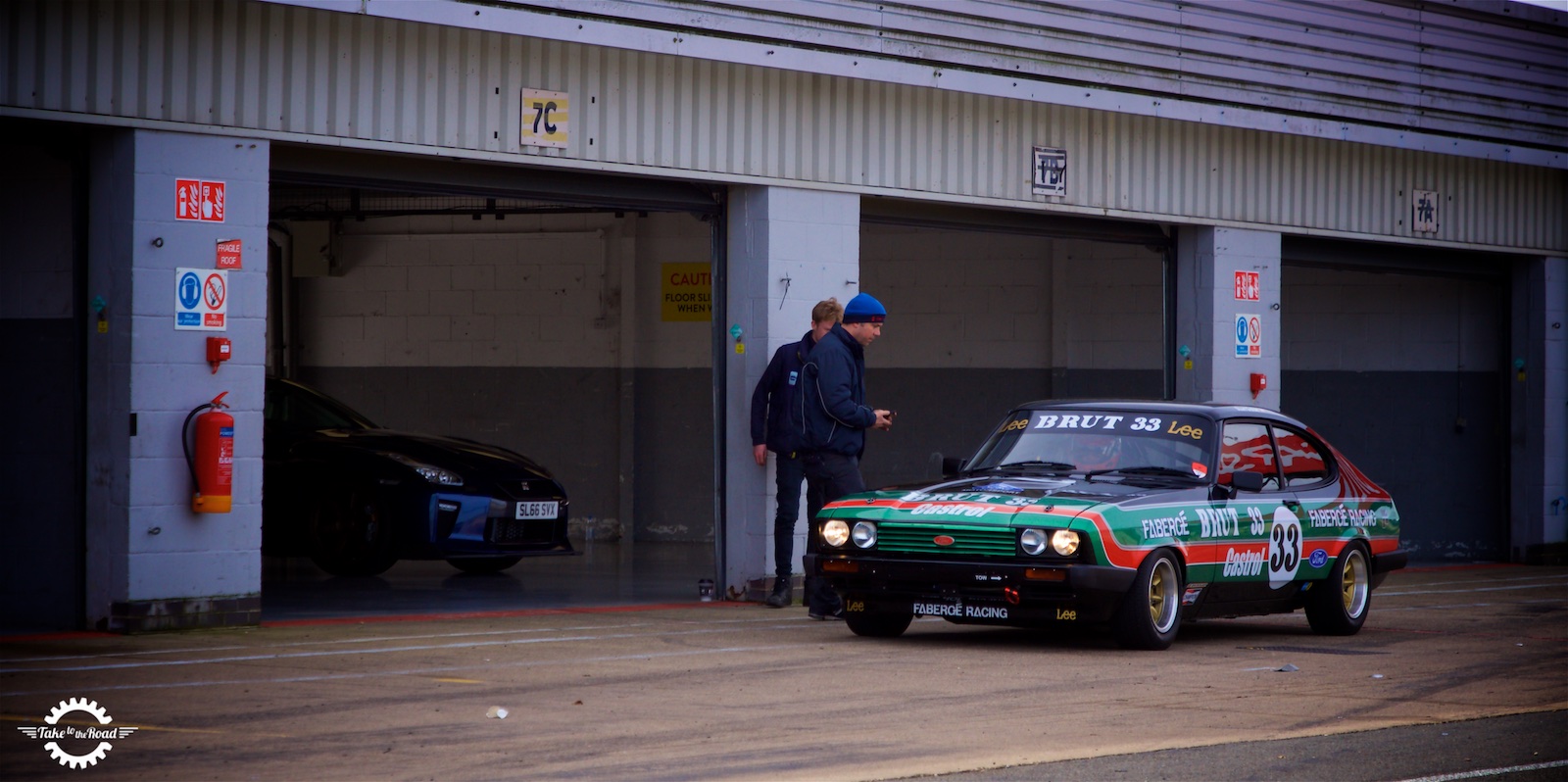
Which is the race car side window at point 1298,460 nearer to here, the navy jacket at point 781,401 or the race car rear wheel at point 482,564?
the navy jacket at point 781,401

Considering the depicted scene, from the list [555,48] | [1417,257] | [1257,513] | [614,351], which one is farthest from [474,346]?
[1257,513]

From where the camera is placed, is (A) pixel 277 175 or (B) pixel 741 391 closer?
(A) pixel 277 175

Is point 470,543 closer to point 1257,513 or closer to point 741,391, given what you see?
point 741,391

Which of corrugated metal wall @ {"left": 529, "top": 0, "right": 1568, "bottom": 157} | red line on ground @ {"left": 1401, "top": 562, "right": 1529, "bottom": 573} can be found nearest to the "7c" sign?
corrugated metal wall @ {"left": 529, "top": 0, "right": 1568, "bottom": 157}

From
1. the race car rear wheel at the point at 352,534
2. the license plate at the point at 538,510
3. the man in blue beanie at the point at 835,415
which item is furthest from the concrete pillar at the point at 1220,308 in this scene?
the race car rear wheel at the point at 352,534

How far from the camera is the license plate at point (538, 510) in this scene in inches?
517

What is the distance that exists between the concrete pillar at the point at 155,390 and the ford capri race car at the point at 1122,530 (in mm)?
3368

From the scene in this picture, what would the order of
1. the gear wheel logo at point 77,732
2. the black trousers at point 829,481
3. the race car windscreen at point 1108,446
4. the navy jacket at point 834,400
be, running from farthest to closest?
1. the black trousers at point 829,481
2. the navy jacket at point 834,400
3. the race car windscreen at point 1108,446
4. the gear wheel logo at point 77,732

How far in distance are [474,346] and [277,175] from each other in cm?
902

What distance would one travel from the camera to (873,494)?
9719 mm

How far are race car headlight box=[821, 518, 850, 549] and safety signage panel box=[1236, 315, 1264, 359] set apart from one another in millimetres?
7312

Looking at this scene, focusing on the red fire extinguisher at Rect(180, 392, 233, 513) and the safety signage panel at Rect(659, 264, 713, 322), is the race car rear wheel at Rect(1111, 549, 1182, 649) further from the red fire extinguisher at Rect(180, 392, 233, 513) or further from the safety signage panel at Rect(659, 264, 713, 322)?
the safety signage panel at Rect(659, 264, 713, 322)

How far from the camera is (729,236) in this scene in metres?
12.7

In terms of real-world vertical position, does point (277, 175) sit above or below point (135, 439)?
above
